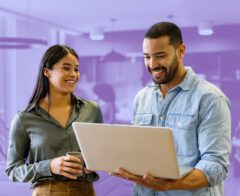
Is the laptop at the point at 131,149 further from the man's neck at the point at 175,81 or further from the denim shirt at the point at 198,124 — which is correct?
the man's neck at the point at 175,81

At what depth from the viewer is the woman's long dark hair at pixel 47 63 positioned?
162cm

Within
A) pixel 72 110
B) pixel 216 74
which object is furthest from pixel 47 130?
pixel 216 74

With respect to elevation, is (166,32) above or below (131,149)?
above

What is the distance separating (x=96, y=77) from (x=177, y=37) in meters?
1.01

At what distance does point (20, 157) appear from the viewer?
1588 mm

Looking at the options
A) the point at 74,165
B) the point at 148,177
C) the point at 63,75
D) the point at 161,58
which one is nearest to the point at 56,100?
the point at 63,75

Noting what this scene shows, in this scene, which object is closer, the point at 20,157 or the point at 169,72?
the point at 169,72

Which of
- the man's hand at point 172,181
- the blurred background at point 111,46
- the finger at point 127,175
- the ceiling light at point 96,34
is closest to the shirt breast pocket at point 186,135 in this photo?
the man's hand at point 172,181

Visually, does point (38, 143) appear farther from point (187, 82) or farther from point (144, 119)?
point (187, 82)

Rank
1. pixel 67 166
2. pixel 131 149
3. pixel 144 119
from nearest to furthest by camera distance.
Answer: pixel 131 149
pixel 67 166
pixel 144 119

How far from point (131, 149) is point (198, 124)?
317 millimetres

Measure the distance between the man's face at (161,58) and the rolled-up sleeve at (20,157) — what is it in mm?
599

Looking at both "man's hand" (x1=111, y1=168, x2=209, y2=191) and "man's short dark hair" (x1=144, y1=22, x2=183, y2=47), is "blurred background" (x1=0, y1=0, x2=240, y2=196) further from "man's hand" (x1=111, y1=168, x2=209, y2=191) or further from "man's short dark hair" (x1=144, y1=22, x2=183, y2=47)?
"man's hand" (x1=111, y1=168, x2=209, y2=191)

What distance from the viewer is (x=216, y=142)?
128cm
